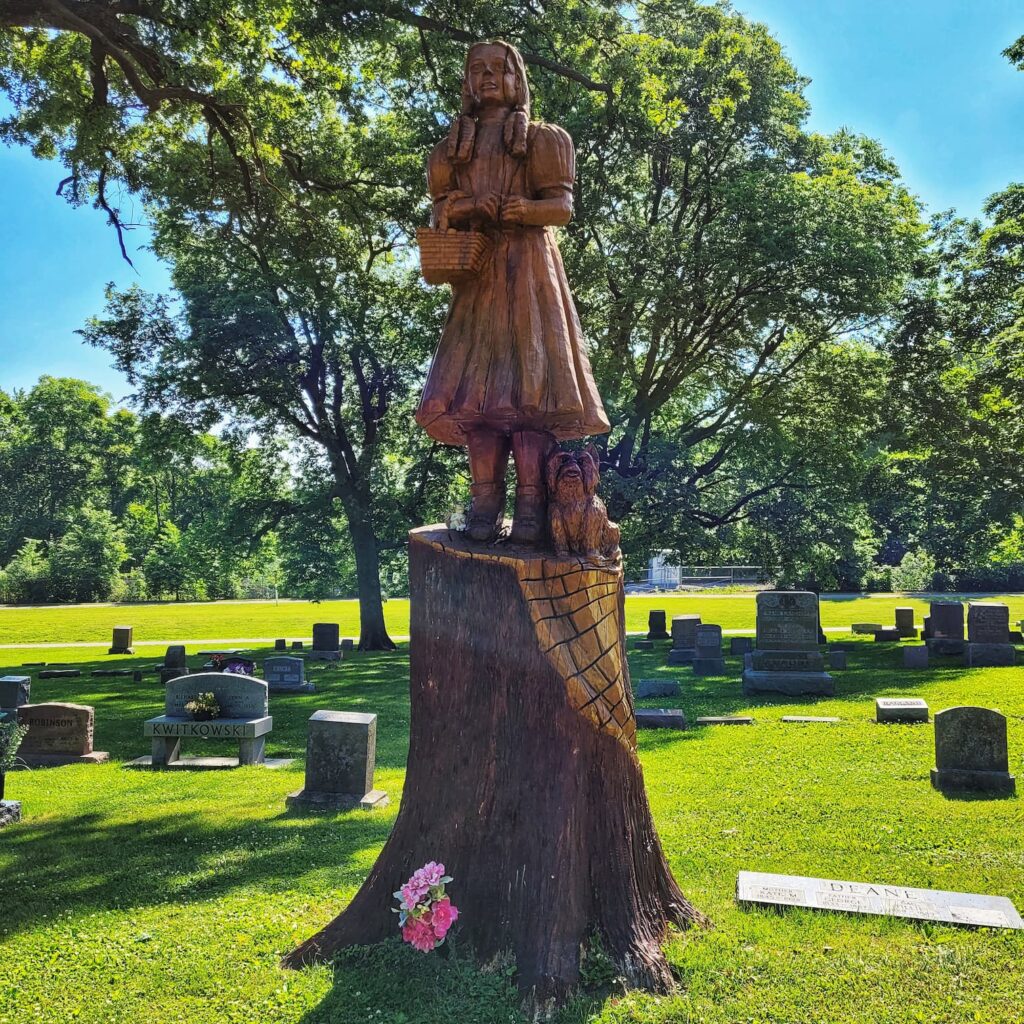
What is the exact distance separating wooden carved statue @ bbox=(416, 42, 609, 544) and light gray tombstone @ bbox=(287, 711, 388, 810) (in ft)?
16.5

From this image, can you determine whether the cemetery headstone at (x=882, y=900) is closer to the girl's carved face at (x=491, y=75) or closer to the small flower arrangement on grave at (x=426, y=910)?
the small flower arrangement on grave at (x=426, y=910)

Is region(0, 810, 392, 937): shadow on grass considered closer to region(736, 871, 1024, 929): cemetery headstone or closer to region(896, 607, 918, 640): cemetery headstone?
region(736, 871, 1024, 929): cemetery headstone

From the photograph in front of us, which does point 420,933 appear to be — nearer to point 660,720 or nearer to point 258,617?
point 660,720

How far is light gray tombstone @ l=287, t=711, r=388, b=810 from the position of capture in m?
8.77

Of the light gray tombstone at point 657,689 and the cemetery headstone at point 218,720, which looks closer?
the cemetery headstone at point 218,720


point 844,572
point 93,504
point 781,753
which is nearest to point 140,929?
point 781,753

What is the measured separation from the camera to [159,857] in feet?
23.3

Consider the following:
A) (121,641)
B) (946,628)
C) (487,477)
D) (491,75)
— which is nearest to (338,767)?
(487,477)

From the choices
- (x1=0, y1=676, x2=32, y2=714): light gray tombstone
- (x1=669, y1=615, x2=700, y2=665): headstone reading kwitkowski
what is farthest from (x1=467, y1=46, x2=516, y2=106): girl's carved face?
(x1=669, y1=615, x2=700, y2=665): headstone reading kwitkowski

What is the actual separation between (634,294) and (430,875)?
1469 cm

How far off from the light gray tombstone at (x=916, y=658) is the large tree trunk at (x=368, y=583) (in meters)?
13.1

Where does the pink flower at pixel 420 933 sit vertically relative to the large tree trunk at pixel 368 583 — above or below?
below

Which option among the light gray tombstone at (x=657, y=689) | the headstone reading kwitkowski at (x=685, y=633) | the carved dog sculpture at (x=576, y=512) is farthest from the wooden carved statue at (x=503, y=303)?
the headstone reading kwitkowski at (x=685, y=633)

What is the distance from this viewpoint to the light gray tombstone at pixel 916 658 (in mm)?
17500
